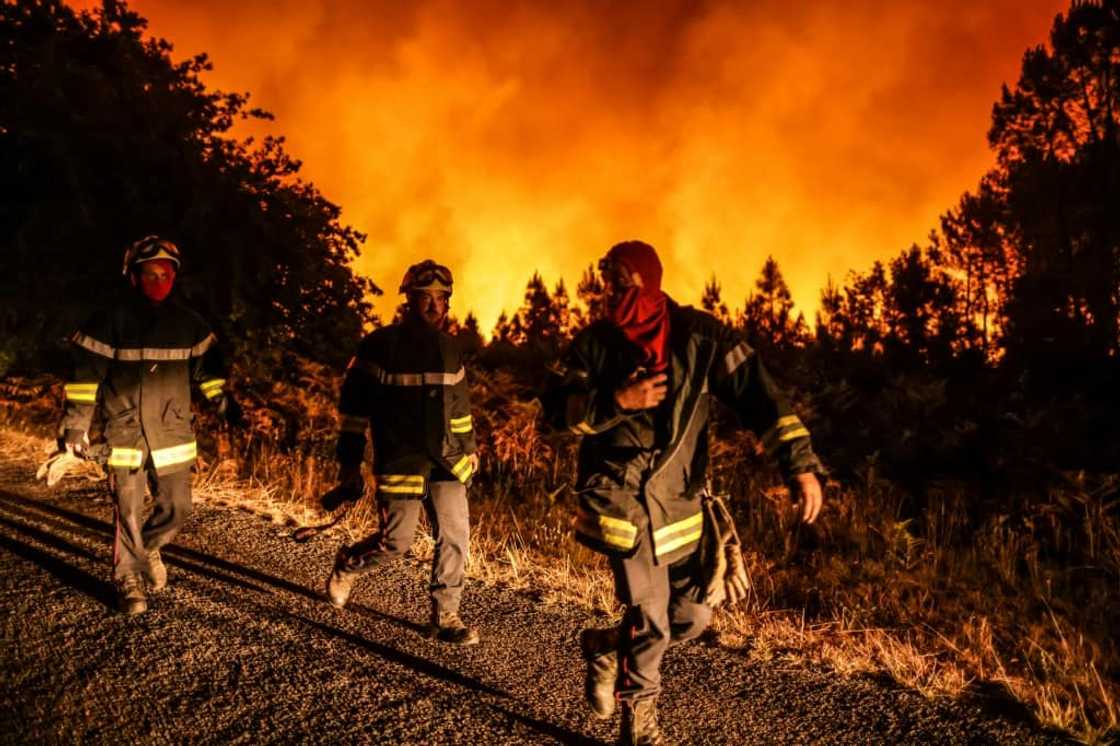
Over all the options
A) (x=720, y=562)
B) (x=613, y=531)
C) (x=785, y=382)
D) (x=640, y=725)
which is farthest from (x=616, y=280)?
(x=785, y=382)

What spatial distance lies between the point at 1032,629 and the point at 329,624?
407 centimetres

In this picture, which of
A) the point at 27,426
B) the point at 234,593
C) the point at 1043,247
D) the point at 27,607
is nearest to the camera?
the point at 27,607

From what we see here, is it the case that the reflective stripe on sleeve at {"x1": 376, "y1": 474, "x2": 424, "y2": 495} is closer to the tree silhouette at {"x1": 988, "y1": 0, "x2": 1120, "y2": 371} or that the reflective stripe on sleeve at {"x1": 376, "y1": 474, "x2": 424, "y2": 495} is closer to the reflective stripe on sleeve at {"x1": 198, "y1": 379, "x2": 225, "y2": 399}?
the reflective stripe on sleeve at {"x1": 198, "y1": 379, "x2": 225, "y2": 399}

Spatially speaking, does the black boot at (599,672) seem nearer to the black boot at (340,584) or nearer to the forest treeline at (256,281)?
the black boot at (340,584)

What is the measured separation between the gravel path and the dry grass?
0.32m

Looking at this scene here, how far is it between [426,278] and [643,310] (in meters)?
1.61

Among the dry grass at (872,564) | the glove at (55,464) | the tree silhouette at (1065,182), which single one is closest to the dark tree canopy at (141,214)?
the dry grass at (872,564)

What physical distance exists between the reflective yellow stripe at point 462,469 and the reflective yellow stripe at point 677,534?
1532 mm

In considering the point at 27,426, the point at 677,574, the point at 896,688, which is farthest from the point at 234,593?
the point at 27,426

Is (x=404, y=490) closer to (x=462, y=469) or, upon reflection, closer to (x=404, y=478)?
(x=404, y=478)

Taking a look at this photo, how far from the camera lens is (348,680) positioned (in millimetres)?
3252

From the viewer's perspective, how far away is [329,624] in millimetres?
3920

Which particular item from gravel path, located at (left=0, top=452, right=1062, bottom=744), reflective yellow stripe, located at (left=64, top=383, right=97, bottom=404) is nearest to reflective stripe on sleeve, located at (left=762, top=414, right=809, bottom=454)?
gravel path, located at (left=0, top=452, right=1062, bottom=744)

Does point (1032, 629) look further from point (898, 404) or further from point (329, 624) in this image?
point (898, 404)
